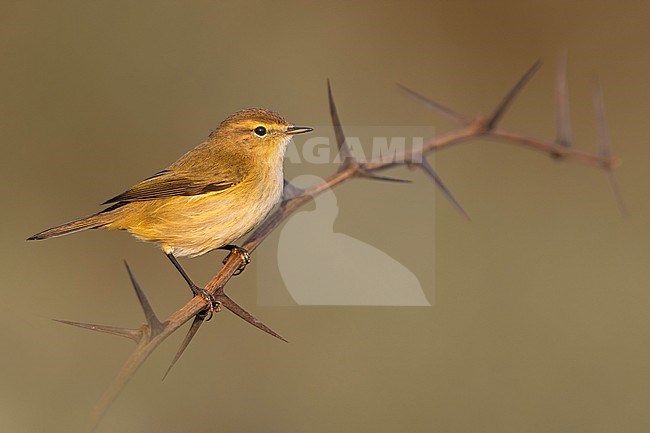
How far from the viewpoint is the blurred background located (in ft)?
17.4

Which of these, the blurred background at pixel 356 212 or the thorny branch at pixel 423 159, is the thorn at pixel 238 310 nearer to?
the thorny branch at pixel 423 159

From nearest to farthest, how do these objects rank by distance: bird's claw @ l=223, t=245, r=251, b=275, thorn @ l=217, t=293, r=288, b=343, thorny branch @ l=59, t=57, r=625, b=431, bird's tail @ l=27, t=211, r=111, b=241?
thorny branch @ l=59, t=57, r=625, b=431 → thorn @ l=217, t=293, r=288, b=343 → bird's claw @ l=223, t=245, r=251, b=275 → bird's tail @ l=27, t=211, r=111, b=241

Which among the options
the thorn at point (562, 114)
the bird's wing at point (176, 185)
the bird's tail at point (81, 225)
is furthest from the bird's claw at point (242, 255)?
the thorn at point (562, 114)

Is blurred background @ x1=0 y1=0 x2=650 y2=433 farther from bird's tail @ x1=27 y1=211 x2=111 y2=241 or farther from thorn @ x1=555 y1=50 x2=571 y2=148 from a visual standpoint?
thorn @ x1=555 y1=50 x2=571 y2=148

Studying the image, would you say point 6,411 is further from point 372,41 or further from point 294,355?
point 372,41

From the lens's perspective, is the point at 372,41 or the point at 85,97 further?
the point at 372,41

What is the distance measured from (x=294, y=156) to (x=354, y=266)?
85 cm

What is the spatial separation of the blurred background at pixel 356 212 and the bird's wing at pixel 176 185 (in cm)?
112

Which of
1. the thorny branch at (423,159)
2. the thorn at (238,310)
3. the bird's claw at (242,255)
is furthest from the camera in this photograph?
the bird's claw at (242,255)

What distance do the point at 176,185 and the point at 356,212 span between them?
11.2ft

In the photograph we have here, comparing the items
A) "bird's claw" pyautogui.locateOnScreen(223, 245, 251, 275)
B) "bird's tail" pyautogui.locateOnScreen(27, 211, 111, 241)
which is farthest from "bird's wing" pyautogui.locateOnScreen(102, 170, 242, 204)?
"bird's claw" pyautogui.locateOnScreen(223, 245, 251, 275)

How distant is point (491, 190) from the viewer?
25.4 feet

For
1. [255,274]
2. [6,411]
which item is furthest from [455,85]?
[6,411]

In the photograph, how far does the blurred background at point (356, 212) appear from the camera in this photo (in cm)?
530
